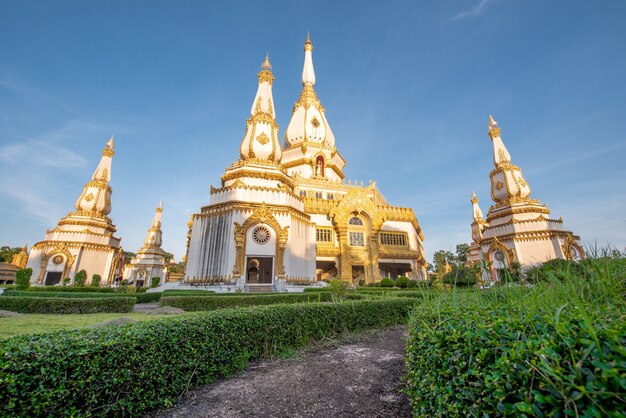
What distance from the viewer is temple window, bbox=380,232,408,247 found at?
35812 millimetres

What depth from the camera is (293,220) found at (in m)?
25.1

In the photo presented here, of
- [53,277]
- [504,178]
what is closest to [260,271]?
[53,277]

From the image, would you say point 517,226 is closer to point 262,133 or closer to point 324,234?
point 324,234

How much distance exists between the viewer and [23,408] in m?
2.89

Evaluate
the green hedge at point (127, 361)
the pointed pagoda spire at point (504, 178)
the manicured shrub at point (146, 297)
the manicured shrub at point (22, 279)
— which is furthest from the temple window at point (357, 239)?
the manicured shrub at point (22, 279)

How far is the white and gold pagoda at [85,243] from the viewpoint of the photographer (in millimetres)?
33875

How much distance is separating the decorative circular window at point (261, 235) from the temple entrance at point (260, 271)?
4.69 m

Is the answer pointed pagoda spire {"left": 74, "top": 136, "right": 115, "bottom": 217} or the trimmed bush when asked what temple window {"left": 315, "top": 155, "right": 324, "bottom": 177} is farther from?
the trimmed bush

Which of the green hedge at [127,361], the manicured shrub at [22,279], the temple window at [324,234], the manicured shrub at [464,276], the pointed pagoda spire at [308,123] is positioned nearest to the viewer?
the green hedge at [127,361]

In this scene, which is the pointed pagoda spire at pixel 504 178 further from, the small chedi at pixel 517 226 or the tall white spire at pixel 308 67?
the tall white spire at pixel 308 67

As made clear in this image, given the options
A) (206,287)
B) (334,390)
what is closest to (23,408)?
(334,390)

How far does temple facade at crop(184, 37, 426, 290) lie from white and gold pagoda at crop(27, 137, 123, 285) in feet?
45.1

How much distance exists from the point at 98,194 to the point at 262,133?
27.0 m

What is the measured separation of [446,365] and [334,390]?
2721 mm
